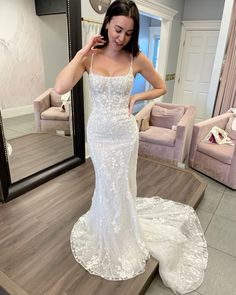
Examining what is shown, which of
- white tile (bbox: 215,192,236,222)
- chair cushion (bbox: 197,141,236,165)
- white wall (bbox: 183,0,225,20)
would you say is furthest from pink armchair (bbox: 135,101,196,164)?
white wall (bbox: 183,0,225,20)

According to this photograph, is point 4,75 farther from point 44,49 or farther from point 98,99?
point 98,99

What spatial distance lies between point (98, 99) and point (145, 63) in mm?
368

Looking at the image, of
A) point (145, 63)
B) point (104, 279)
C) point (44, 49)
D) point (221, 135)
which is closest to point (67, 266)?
point (104, 279)

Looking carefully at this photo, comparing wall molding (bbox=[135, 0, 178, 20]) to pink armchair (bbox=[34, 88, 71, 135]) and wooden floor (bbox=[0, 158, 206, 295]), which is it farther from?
wooden floor (bbox=[0, 158, 206, 295])

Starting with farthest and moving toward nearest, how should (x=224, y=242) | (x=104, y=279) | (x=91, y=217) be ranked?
(x=224, y=242)
(x=91, y=217)
(x=104, y=279)

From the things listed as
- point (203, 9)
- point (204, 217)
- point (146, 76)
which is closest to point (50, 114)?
point (146, 76)

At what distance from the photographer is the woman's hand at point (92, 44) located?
1.24 m

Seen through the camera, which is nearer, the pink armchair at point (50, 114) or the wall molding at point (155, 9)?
the pink armchair at point (50, 114)

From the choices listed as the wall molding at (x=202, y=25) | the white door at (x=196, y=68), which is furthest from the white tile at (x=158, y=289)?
the wall molding at (x=202, y=25)

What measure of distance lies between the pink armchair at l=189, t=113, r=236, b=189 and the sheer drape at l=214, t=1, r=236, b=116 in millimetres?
1012

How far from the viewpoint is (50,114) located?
2.47m

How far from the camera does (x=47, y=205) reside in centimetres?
205

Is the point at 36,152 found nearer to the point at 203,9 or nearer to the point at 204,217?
Result: the point at 204,217

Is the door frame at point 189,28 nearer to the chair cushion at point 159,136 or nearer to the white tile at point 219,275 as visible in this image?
the chair cushion at point 159,136
